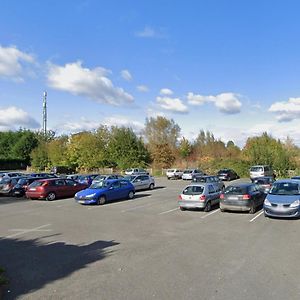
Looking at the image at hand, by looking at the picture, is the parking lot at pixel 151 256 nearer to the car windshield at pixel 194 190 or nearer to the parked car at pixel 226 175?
the car windshield at pixel 194 190

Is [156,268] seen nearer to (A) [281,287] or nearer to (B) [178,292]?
(B) [178,292]

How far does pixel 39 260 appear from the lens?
9734 millimetres

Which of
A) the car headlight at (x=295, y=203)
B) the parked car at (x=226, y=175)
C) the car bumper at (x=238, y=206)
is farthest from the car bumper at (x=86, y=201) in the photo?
the parked car at (x=226, y=175)

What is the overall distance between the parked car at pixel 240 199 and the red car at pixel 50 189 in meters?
12.1

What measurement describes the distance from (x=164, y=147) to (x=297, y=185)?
2045 inches

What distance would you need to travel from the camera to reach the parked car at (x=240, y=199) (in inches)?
687

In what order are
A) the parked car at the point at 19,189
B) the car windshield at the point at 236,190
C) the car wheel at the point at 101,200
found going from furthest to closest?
the parked car at the point at 19,189 < the car wheel at the point at 101,200 < the car windshield at the point at 236,190

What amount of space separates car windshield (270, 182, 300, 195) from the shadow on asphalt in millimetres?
8661

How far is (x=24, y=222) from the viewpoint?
16172 mm

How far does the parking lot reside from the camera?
7.30m

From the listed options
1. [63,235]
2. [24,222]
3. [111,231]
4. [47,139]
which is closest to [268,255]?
[111,231]

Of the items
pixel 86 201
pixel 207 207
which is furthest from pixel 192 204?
pixel 86 201

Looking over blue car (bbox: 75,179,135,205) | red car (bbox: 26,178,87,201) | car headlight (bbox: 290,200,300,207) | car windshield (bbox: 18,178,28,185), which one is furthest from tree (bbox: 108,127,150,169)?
car headlight (bbox: 290,200,300,207)

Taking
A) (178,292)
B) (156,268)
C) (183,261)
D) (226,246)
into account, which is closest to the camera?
(178,292)
